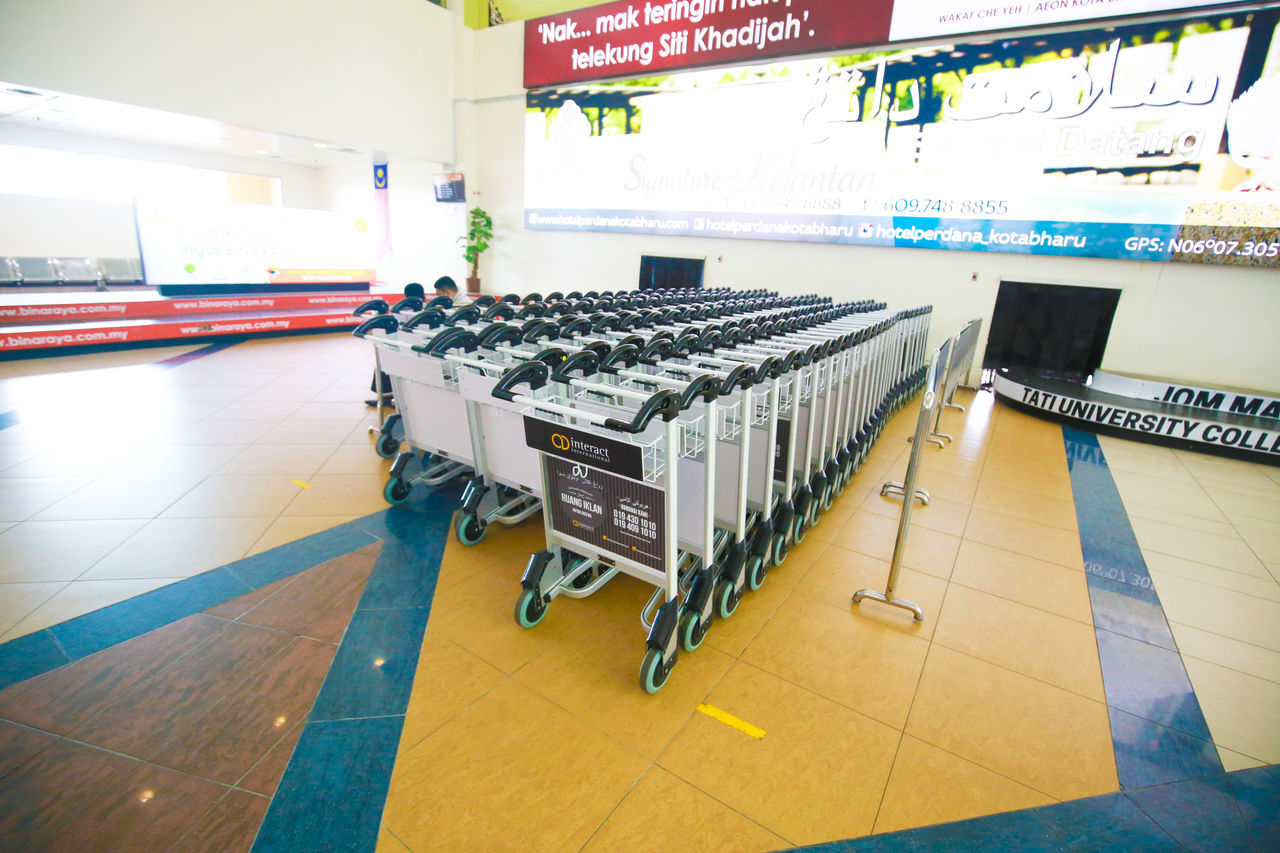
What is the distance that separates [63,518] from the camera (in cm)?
295

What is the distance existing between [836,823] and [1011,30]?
302 inches

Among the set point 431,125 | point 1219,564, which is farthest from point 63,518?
point 431,125

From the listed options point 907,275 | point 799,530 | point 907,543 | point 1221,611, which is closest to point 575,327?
point 799,530

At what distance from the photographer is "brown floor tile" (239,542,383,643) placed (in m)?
2.22

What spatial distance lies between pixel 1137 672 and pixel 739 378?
195 cm

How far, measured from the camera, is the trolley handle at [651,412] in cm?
161

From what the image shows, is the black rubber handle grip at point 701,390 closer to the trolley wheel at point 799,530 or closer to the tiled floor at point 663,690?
the tiled floor at point 663,690

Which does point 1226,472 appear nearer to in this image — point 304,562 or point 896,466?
point 896,466

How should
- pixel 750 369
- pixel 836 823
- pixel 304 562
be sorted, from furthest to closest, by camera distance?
pixel 304 562 < pixel 750 369 < pixel 836 823

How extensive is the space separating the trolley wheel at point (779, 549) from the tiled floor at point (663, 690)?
0.06m

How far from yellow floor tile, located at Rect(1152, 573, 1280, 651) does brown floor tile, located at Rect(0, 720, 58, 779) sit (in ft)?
14.0

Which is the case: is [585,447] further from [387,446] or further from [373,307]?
[373,307]

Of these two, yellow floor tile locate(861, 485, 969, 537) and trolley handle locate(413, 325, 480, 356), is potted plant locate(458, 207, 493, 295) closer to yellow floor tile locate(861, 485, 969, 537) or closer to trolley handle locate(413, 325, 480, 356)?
trolley handle locate(413, 325, 480, 356)

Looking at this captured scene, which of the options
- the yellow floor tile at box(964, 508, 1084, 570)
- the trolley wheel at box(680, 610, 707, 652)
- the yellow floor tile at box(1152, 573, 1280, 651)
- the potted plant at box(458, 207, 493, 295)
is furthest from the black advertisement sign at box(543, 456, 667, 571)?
the potted plant at box(458, 207, 493, 295)
